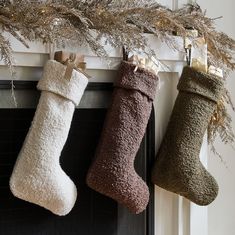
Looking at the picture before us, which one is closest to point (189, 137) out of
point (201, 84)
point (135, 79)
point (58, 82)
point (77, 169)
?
point (201, 84)

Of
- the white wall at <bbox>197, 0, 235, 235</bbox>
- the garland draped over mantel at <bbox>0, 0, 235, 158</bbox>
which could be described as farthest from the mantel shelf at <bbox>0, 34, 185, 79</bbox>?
the white wall at <bbox>197, 0, 235, 235</bbox>

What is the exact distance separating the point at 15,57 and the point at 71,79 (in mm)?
182

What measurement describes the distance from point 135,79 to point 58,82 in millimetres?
265

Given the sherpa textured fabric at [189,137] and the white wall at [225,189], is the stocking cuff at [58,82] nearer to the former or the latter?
the sherpa textured fabric at [189,137]

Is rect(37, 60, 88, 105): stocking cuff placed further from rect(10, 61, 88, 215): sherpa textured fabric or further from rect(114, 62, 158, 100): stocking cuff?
rect(114, 62, 158, 100): stocking cuff

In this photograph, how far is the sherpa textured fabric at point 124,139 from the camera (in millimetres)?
1467

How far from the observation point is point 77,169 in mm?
1545

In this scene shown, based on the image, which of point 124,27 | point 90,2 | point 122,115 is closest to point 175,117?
point 122,115

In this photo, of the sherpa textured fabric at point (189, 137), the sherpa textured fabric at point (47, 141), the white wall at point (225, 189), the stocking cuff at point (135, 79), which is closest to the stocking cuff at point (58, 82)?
the sherpa textured fabric at point (47, 141)

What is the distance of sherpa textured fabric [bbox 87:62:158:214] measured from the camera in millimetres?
1467

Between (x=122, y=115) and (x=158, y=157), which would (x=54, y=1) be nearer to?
(x=122, y=115)

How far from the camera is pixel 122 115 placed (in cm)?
149

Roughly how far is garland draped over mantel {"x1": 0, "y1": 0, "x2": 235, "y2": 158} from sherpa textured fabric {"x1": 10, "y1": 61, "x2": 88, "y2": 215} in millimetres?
111

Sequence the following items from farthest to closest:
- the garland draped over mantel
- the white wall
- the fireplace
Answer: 1. the white wall
2. the fireplace
3. the garland draped over mantel
